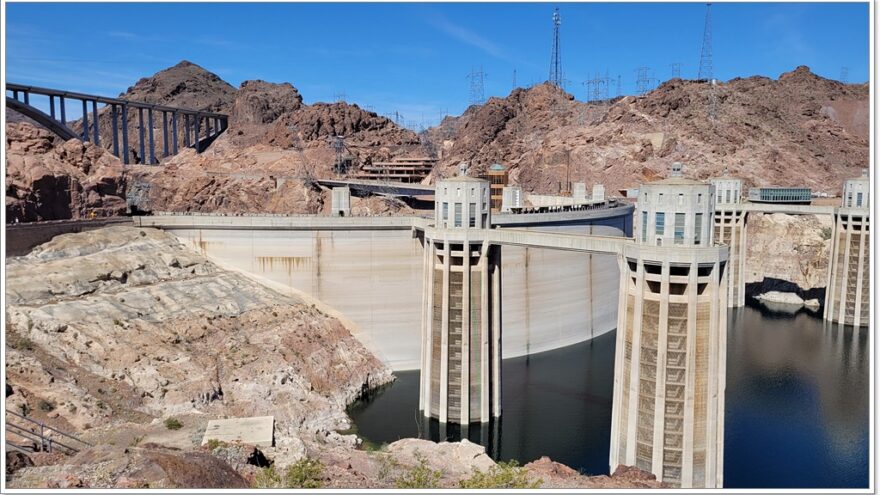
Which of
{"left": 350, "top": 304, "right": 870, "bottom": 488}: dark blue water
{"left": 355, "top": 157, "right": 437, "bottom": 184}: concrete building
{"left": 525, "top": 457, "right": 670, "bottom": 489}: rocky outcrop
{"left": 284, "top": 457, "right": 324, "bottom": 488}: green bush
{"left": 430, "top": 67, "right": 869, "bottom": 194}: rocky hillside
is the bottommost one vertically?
{"left": 350, "top": 304, "right": 870, "bottom": 488}: dark blue water

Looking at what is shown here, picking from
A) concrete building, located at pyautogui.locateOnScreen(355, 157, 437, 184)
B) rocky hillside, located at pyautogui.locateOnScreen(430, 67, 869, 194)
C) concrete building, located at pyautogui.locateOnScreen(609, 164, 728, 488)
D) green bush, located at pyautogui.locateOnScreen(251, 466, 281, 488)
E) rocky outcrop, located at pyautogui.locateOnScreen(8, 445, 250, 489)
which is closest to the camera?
rocky outcrop, located at pyautogui.locateOnScreen(8, 445, 250, 489)

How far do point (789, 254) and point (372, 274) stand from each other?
6054 cm

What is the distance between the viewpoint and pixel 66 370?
117 feet

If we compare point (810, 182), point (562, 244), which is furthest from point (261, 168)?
point (810, 182)

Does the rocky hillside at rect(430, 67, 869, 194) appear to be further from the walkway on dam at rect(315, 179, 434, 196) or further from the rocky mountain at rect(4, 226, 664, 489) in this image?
the rocky mountain at rect(4, 226, 664, 489)

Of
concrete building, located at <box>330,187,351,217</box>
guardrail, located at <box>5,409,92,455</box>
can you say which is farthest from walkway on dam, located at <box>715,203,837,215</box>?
guardrail, located at <box>5,409,92,455</box>

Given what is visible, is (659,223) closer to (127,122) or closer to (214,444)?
(214,444)

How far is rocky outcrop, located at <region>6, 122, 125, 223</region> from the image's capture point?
44.8m

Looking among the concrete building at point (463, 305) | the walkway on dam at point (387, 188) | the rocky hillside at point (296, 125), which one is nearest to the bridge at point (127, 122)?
the rocky hillside at point (296, 125)

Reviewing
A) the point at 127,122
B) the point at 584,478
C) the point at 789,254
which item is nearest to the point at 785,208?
the point at 789,254

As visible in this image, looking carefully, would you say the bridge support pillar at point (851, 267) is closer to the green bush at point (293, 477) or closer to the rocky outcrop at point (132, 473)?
the green bush at point (293, 477)

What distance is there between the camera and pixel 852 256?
2781 inches

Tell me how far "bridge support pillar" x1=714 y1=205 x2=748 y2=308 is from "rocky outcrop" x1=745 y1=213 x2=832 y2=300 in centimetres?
778

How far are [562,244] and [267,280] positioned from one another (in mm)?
24939
